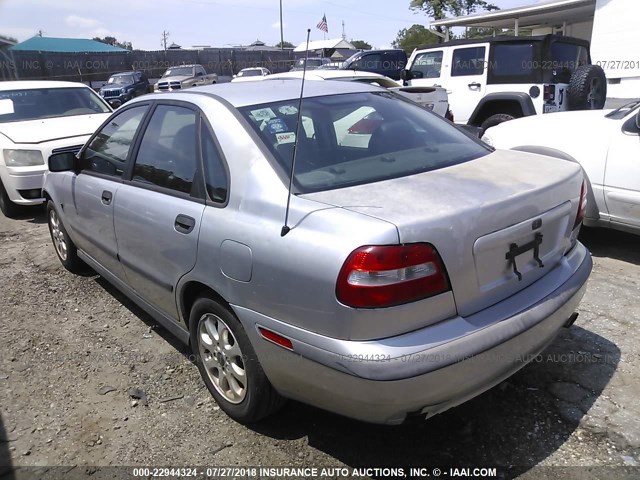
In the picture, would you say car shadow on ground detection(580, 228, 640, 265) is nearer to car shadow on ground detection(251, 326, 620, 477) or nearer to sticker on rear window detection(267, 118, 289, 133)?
car shadow on ground detection(251, 326, 620, 477)

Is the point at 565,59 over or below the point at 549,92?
over

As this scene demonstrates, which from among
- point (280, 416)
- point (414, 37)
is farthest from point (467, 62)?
point (414, 37)

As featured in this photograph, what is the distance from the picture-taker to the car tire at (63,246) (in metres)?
4.63

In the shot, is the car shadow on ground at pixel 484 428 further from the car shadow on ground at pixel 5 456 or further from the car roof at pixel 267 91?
the car roof at pixel 267 91

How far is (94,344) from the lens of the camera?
364cm

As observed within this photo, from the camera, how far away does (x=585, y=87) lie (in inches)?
Answer: 303

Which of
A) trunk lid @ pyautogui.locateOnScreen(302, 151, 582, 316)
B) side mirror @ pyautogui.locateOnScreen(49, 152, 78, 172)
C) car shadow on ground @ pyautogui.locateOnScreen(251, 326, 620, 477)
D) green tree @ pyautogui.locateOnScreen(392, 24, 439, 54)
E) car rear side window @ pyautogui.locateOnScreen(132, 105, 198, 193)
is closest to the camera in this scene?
trunk lid @ pyautogui.locateOnScreen(302, 151, 582, 316)

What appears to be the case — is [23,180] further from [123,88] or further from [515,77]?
[123,88]

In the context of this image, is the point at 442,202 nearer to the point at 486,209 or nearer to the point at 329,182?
the point at 486,209

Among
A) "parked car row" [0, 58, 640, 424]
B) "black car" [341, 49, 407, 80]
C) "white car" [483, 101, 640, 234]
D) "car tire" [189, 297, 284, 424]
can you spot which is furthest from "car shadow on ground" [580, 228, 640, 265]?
"black car" [341, 49, 407, 80]

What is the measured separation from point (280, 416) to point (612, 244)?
148 inches

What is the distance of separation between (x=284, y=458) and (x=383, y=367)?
855mm

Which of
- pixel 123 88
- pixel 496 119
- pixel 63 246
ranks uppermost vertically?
pixel 123 88

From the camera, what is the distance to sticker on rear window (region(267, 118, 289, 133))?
103 inches
